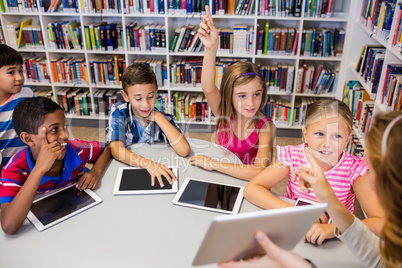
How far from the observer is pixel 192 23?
3.45 m

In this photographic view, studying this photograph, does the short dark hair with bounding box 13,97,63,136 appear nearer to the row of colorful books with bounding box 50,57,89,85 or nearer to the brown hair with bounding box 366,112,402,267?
the brown hair with bounding box 366,112,402,267

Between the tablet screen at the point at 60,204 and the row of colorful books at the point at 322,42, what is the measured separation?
259 cm

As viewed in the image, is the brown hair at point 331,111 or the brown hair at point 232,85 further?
the brown hair at point 232,85

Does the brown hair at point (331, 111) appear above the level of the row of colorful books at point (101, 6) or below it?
below

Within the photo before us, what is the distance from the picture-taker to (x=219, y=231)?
760 millimetres

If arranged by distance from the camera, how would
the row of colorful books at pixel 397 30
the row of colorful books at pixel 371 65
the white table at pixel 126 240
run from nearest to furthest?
the white table at pixel 126 240
the row of colorful books at pixel 397 30
the row of colorful books at pixel 371 65

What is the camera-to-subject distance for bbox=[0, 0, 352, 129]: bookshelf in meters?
3.16

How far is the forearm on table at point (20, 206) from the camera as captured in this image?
1.14m

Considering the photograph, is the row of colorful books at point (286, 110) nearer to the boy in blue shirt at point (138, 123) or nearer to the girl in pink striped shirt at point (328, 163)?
the boy in blue shirt at point (138, 123)

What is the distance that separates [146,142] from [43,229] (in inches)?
29.6

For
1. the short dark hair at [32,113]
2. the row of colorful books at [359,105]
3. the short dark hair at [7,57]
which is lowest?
the row of colorful books at [359,105]

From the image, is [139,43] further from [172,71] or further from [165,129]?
[165,129]

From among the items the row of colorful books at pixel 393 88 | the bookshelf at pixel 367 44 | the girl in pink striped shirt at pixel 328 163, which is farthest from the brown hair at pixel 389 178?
the row of colorful books at pixel 393 88

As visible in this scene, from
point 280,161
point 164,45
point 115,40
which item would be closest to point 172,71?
point 164,45
